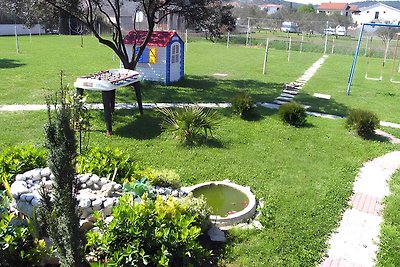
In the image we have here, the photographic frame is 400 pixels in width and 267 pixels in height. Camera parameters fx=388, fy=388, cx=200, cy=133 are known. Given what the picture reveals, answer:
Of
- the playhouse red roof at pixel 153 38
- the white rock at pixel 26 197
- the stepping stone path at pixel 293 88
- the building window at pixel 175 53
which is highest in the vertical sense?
the playhouse red roof at pixel 153 38

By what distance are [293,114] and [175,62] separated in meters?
7.48

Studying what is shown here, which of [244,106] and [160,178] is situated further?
[244,106]

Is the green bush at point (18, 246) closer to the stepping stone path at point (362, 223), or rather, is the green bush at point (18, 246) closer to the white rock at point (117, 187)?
the white rock at point (117, 187)

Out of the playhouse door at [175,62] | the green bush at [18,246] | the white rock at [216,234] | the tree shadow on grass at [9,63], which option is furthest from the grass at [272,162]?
the tree shadow on grass at [9,63]

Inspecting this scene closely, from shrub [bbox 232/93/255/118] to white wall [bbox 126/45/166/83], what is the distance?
18.1 feet

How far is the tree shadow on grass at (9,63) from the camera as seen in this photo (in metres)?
18.9

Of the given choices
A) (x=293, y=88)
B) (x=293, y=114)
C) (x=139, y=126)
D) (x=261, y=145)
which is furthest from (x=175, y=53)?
(x=261, y=145)

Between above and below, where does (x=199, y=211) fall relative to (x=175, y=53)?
below

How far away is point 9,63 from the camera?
19922mm

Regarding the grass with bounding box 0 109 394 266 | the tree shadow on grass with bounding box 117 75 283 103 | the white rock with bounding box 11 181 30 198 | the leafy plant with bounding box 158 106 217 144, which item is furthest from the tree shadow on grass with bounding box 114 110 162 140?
the white rock with bounding box 11 181 30 198

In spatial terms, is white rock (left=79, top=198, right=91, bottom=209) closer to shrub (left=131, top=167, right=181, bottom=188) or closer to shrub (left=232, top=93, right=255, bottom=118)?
shrub (left=131, top=167, right=181, bottom=188)

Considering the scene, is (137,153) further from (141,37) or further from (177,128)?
(141,37)

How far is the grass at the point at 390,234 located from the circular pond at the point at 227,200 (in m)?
2.06

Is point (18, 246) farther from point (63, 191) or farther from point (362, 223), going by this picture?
point (362, 223)
